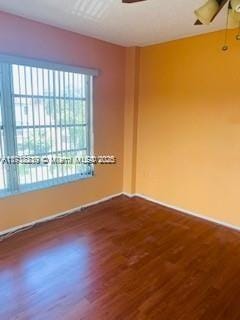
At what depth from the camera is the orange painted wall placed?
108 inches

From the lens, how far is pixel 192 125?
10.1ft

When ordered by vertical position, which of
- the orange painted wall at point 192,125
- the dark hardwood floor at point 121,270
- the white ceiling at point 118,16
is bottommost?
the dark hardwood floor at point 121,270

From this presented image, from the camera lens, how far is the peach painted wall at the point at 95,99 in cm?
252

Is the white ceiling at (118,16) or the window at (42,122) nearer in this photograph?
the white ceiling at (118,16)

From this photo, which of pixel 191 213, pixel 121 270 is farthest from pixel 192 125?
pixel 121 270

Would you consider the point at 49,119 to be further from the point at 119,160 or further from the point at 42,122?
the point at 119,160

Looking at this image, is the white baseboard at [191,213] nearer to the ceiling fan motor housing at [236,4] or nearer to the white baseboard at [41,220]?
the white baseboard at [41,220]

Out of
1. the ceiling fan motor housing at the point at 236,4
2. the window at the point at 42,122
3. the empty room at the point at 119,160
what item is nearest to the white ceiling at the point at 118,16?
the empty room at the point at 119,160

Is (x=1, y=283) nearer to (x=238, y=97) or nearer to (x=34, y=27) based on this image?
(x=34, y=27)

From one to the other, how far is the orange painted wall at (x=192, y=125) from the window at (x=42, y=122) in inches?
36.5

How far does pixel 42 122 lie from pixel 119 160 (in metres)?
1.44

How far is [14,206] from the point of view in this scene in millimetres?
2725

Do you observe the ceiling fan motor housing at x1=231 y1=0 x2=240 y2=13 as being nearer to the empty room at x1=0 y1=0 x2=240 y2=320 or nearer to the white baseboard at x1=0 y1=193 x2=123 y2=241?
the empty room at x1=0 y1=0 x2=240 y2=320

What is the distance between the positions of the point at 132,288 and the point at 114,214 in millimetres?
1390
